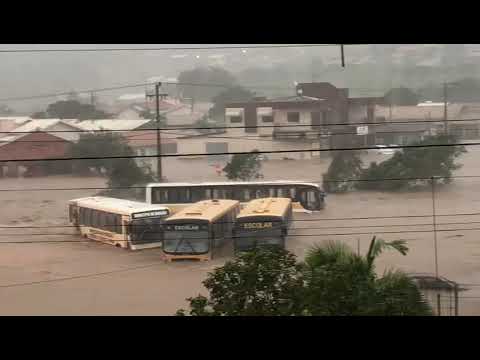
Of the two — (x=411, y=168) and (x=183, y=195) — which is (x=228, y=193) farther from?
(x=411, y=168)

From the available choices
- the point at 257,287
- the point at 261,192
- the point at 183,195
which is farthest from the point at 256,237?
the point at 257,287

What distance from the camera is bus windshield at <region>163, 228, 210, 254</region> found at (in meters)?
4.61

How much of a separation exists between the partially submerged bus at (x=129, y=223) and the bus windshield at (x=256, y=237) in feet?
1.87

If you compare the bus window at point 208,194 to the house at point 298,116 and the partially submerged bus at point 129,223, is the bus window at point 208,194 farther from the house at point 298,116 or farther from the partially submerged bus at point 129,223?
the house at point 298,116

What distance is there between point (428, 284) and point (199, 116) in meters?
2.32

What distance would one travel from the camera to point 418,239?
580cm

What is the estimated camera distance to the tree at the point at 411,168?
557 centimetres

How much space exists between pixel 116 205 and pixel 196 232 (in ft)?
Answer: 2.28

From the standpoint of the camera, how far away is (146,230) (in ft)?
15.9

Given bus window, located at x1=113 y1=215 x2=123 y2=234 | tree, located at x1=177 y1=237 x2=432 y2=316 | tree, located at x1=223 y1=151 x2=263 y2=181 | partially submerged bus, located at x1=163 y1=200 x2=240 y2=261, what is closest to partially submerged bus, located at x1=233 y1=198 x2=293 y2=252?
partially submerged bus, located at x1=163 y1=200 x2=240 y2=261

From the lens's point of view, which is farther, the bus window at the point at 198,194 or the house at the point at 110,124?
the house at the point at 110,124

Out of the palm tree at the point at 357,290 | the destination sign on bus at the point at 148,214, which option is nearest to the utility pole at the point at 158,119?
the destination sign on bus at the point at 148,214
